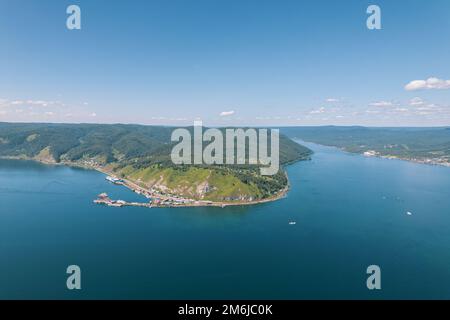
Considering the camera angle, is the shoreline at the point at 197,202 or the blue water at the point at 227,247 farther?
the shoreline at the point at 197,202

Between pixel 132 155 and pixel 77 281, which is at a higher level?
pixel 132 155

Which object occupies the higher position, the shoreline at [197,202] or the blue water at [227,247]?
the shoreline at [197,202]

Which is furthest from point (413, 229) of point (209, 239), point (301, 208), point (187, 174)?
point (187, 174)

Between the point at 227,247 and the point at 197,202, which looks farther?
the point at 197,202

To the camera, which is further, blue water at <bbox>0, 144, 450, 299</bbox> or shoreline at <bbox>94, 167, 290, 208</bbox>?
shoreline at <bbox>94, 167, 290, 208</bbox>

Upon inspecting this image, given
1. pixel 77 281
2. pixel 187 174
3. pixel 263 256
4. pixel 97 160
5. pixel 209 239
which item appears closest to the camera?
pixel 77 281

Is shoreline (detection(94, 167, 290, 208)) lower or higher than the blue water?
higher

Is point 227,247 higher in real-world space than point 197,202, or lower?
lower

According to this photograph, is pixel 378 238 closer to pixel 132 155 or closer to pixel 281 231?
pixel 281 231
